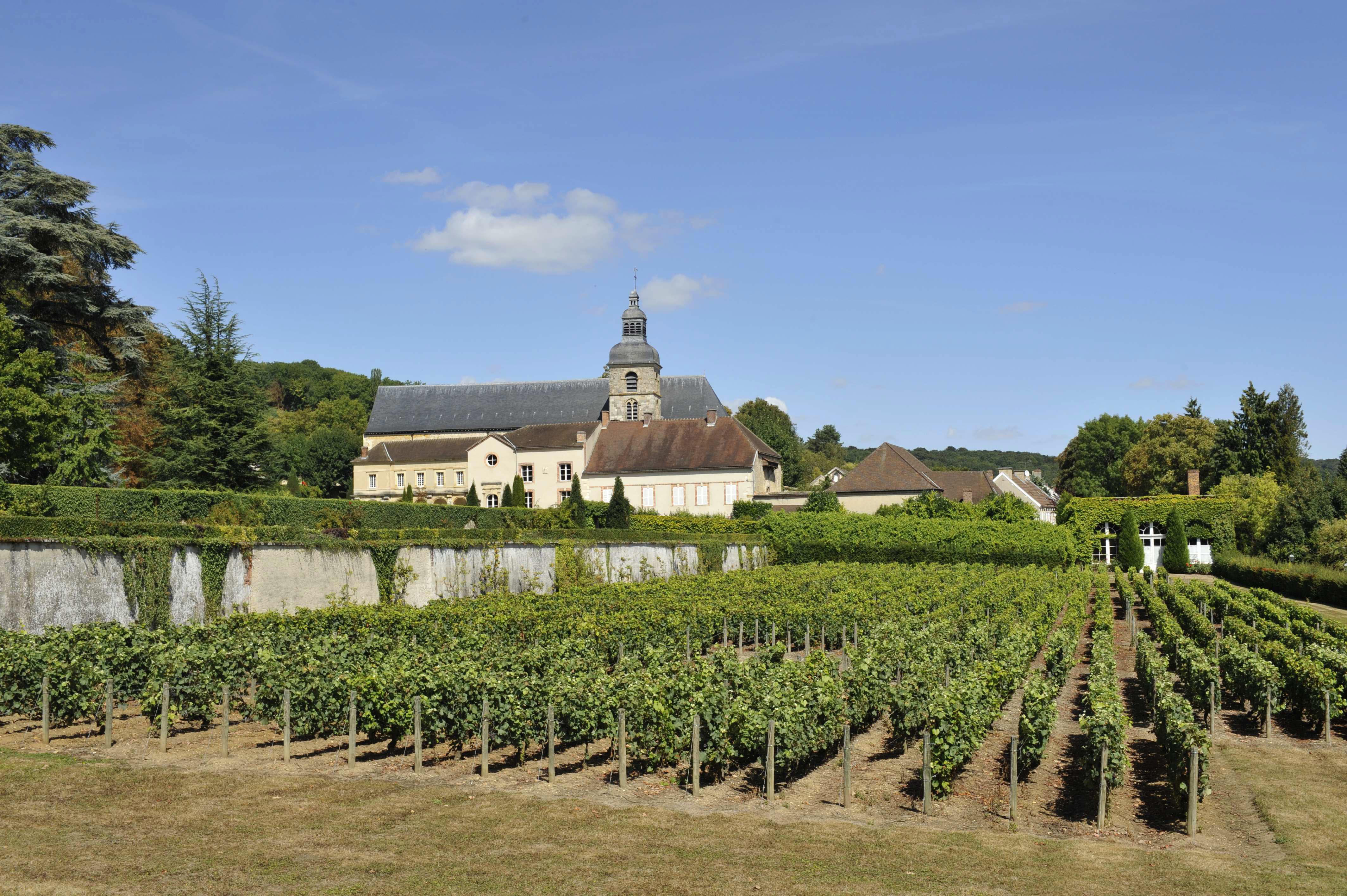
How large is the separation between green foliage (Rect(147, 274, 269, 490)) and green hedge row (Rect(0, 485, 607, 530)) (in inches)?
134

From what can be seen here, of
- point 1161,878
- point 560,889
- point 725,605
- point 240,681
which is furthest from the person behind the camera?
point 725,605

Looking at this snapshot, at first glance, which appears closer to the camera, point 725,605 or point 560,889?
point 560,889

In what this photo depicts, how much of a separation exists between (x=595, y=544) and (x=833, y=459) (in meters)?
84.6

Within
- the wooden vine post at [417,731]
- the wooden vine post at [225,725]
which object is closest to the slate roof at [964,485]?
the wooden vine post at [225,725]

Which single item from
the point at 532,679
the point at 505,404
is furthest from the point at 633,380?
the point at 532,679

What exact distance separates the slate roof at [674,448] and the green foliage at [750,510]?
244 centimetres

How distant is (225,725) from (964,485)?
56.2 meters

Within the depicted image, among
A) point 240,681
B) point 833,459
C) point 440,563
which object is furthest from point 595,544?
point 833,459

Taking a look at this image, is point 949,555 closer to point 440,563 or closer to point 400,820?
point 440,563

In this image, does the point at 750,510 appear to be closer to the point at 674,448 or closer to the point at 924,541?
the point at 674,448

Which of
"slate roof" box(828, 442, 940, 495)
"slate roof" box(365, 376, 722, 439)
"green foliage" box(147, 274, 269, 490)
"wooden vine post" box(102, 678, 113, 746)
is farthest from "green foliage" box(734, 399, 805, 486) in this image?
"wooden vine post" box(102, 678, 113, 746)

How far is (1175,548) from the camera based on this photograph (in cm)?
5138

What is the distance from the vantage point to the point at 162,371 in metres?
36.0

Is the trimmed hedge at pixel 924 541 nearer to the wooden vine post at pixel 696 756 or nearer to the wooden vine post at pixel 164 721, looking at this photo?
the wooden vine post at pixel 696 756
